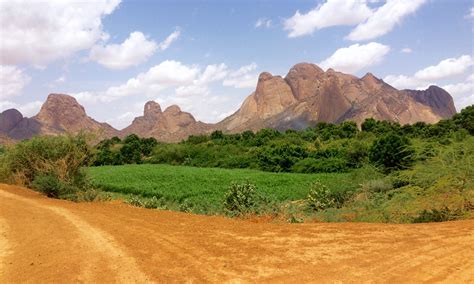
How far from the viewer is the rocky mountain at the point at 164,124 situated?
527ft

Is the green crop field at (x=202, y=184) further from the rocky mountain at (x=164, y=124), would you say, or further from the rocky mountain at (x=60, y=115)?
the rocky mountain at (x=164, y=124)

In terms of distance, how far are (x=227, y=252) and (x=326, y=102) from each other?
133 m

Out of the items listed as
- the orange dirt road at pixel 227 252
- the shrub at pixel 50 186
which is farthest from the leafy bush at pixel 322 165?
the orange dirt road at pixel 227 252

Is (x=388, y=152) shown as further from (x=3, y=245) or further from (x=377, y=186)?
Result: (x=3, y=245)

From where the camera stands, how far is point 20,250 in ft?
27.8

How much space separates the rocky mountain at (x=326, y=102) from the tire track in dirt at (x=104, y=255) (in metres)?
118

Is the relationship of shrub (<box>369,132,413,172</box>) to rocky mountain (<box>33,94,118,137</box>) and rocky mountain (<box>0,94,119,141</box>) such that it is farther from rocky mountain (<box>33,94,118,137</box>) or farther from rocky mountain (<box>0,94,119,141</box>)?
rocky mountain (<box>33,94,118,137</box>)

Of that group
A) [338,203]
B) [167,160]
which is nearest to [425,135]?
[338,203]

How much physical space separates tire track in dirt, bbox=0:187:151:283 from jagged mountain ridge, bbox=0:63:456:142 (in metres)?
A: 118

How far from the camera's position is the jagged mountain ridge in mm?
133625

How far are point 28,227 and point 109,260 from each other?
405 cm

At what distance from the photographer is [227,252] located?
803cm

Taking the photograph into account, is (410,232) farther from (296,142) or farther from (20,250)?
(296,142)

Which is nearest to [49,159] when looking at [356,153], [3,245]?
[3,245]
